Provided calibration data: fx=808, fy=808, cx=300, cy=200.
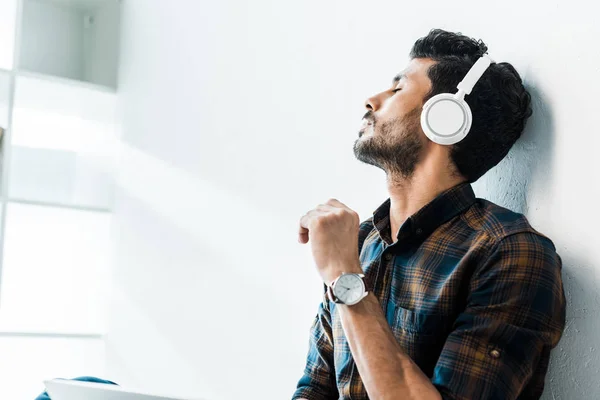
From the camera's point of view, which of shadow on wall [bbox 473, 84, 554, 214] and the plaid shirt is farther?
shadow on wall [bbox 473, 84, 554, 214]

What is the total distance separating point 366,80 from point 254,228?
0.65 metres

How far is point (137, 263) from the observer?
3297 mm

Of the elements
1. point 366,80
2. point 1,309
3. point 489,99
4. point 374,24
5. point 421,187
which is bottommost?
point 1,309

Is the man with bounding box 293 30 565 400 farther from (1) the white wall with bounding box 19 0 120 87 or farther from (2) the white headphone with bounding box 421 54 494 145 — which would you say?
(1) the white wall with bounding box 19 0 120 87

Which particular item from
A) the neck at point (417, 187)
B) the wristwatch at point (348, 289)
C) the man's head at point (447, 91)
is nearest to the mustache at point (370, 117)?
the man's head at point (447, 91)

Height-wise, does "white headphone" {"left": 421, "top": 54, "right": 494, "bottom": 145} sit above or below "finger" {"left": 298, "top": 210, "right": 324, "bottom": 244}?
above

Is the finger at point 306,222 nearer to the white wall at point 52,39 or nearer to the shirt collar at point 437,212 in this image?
the shirt collar at point 437,212

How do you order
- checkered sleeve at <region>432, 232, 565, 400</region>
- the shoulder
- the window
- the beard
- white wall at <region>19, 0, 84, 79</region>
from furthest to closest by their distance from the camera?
white wall at <region>19, 0, 84, 79</region>
the window
the beard
the shoulder
checkered sleeve at <region>432, 232, 565, 400</region>

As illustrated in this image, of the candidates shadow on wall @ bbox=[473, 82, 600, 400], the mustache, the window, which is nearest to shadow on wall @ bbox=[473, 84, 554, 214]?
shadow on wall @ bbox=[473, 82, 600, 400]

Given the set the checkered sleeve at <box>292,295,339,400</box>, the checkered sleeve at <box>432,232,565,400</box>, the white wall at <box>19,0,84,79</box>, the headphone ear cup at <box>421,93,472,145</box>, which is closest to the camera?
the checkered sleeve at <box>432,232,565,400</box>

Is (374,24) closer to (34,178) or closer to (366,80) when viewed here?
(366,80)

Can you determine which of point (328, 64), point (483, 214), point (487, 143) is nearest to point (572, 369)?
point (483, 214)

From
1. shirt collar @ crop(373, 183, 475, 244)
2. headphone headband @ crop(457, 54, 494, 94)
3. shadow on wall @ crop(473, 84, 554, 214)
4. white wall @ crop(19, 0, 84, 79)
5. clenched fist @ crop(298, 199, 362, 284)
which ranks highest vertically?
white wall @ crop(19, 0, 84, 79)

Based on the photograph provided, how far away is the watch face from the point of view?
1372mm
